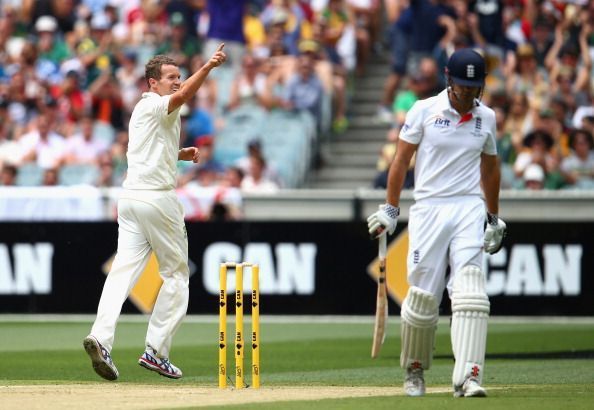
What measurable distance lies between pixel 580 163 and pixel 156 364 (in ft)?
32.4

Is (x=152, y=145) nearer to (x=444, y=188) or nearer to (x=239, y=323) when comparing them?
(x=239, y=323)

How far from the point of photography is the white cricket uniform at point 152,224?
33.1 feet

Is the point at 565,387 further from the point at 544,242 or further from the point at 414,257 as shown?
the point at 544,242

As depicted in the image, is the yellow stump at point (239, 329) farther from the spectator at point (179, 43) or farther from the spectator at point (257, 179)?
the spectator at point (179, 43)

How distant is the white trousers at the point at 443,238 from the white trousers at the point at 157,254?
1965mm

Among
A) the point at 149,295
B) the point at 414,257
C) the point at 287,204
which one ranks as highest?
the point at 414,257

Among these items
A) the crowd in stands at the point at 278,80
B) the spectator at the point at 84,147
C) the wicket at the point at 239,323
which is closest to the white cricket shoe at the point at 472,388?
the wicket at the point at 239,323

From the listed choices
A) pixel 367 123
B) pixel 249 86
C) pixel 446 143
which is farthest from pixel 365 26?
pixel 446 143

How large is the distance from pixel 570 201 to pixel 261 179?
4.36 meters

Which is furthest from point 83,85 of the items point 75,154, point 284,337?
point 284,337

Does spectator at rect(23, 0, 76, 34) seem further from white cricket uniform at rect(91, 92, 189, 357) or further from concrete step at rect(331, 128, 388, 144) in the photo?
white cricket uniform at rect(91, 92, 189, 357)

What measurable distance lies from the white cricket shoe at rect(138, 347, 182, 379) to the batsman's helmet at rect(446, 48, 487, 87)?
304cm

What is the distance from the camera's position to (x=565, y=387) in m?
10.1

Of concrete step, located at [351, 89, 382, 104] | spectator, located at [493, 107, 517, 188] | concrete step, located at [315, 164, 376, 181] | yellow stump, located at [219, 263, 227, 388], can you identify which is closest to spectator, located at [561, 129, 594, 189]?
spectator, located at [493, 107, 517, 188]
